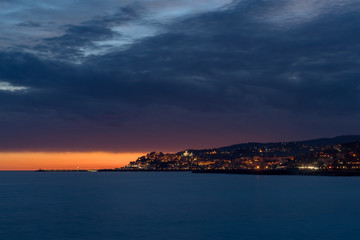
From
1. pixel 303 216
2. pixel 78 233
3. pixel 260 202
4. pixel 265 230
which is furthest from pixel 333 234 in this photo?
pixel 260 202

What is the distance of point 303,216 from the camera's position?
41.3 m

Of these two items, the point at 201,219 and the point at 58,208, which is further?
the point at 58,208

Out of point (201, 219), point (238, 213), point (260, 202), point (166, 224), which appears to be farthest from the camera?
point (260, 202)

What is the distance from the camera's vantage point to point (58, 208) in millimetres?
48875

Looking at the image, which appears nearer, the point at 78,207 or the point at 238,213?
the point at 238,213

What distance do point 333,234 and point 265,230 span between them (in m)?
5.23

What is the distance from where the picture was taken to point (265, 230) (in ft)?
110

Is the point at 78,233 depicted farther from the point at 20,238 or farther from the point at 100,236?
the point at 20,238

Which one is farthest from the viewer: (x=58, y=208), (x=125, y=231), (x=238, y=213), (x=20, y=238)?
(x=58, y=208)

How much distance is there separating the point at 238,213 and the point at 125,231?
14971mm

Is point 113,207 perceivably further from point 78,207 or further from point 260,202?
point 260,202

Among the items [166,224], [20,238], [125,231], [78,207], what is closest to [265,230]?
[166,224]

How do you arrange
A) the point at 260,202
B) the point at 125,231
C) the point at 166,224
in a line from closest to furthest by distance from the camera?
1. the point at 125,231
2. the point at 166,224
3. the point at 260,202

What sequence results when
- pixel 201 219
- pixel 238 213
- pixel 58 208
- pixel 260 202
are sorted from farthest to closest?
pixel 260 202, pixel 58 208, pixel 238 213, pixel 201 219
